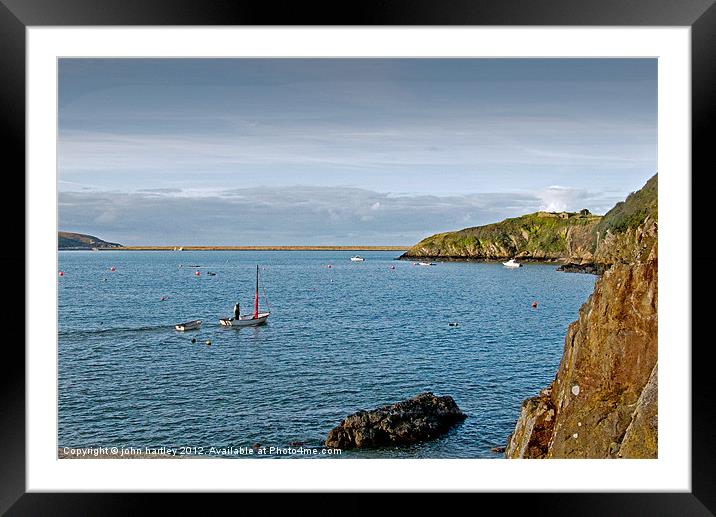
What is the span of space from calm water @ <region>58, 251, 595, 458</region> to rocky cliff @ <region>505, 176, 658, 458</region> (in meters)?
3.81

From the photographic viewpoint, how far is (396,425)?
8.46 meters

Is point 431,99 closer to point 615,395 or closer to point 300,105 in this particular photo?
point 300,105

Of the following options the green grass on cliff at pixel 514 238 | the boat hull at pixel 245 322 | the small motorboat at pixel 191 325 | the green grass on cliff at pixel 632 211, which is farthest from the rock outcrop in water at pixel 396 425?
the green grass on cliff at pixel 514 238

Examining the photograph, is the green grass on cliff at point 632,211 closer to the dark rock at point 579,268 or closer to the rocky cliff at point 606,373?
the dark rock at point 579,268

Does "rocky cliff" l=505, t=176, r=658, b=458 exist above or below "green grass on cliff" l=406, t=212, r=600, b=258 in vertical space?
below

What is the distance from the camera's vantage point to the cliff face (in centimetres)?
3741

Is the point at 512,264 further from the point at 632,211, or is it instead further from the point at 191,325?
the point at 191,325

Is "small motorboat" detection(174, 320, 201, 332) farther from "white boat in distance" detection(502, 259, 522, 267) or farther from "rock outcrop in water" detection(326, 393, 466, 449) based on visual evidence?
"white boat in distance" detection(502, 259, 522, 267)

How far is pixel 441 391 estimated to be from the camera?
13.7m

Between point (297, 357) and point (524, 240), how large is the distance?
31168mm

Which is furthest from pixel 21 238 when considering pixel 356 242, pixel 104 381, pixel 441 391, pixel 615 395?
pixel 356 242

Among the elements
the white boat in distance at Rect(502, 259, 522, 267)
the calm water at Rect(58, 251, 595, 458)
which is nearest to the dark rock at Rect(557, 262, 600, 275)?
the calm water at Rect(58, 251, 595, 458)

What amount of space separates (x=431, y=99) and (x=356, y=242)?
439 inches
